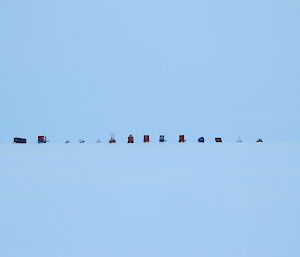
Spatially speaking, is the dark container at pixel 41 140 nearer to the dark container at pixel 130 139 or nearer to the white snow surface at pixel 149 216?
the dark container at pixel 130 139

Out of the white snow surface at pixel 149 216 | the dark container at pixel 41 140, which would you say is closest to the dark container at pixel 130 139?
the dark container at pixel 41 140

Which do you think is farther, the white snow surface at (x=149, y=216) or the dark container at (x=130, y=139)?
the dark container at (x=130, y=139)

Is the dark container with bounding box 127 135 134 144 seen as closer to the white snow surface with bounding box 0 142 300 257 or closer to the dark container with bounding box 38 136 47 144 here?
the dark container with bounding box 38 136 47 144

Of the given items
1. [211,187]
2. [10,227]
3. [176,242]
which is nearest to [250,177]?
[211,187]

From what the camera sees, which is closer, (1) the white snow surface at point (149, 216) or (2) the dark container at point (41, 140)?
(1) the white snow surface at point (149, 216)

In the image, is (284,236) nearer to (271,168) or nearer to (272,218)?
(272,218)

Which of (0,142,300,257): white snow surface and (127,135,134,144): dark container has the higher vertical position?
(127,135,134,144): dark container

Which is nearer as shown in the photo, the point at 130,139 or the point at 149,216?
the point at 149,216

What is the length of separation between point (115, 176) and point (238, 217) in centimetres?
807

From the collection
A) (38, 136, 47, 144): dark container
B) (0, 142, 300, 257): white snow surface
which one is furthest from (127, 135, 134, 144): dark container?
(0, 142, 300, 257): white snow surface

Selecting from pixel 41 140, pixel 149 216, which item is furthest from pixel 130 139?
pixel 149 216

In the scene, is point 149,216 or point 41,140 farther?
point 41,140

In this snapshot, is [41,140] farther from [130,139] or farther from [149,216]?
[149,216]

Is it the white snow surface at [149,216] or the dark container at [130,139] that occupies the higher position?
the dark container at [130,139]
